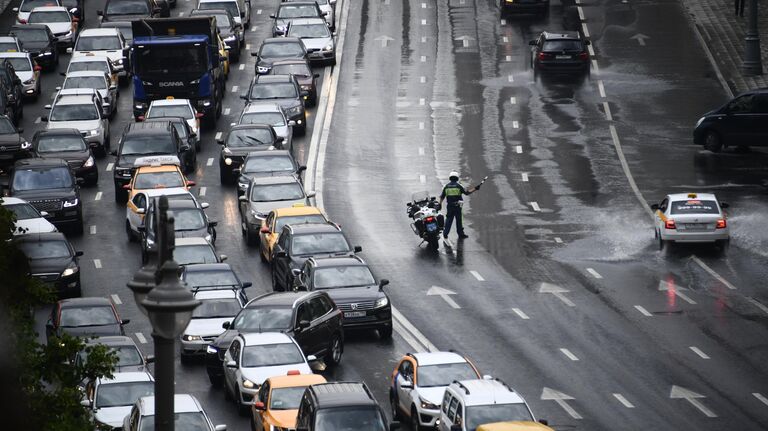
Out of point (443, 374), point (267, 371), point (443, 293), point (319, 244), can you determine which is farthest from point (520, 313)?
point (267, 371)

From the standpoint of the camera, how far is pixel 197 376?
29828mm

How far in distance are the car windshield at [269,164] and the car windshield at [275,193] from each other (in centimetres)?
260

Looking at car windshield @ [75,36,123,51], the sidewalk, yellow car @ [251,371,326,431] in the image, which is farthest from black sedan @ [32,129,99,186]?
the sidewalk

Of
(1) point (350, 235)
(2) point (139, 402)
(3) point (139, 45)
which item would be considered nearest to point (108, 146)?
(3) point (139, 45)

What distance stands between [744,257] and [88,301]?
16410 mm

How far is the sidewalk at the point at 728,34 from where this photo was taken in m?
58.1

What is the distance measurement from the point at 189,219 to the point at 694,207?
41.2ft

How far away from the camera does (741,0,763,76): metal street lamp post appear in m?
57.2

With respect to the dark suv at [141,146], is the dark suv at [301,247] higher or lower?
lower

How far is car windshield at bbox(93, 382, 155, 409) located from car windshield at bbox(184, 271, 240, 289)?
702 centimetres

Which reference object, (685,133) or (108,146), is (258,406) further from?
(685,133)

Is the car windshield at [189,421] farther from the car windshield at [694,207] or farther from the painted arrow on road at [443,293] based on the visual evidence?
the car windshield at [694,207]

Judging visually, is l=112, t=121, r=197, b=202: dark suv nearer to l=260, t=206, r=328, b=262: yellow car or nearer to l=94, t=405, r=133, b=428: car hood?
l=260, t=206, r=328, b=262: yellow car

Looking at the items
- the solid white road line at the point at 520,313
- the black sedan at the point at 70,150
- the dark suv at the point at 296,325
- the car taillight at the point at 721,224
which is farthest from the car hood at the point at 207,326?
the black sedan at the point at 70,150
